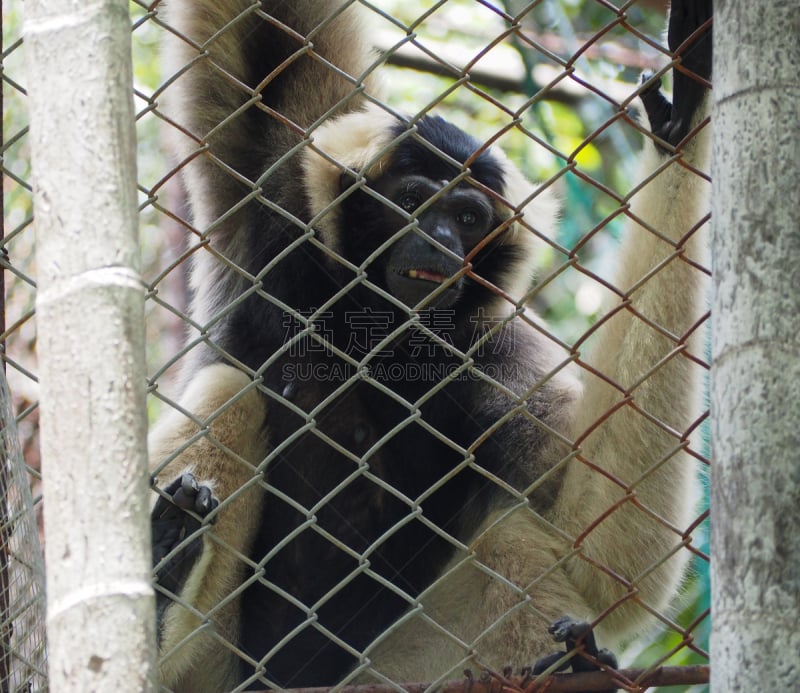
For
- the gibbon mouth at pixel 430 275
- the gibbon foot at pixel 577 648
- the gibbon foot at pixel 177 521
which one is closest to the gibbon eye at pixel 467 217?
the gibbon mouth at pixel 430 275

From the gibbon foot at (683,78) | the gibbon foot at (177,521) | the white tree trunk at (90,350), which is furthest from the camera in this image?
the gibbon foot at (177,521)

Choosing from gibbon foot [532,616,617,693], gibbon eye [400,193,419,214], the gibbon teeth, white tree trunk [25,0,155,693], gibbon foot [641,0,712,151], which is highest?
white tree trunk [25,0,155,693]

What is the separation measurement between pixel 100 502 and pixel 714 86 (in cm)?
184

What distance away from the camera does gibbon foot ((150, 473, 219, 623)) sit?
3797 mm

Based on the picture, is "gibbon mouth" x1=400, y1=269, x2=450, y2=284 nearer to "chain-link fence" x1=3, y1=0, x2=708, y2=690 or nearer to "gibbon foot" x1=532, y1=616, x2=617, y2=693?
"chain-link fence" x1=3, y1=0, x2=708, y2=690

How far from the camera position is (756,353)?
256cm

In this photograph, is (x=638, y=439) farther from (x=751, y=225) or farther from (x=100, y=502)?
(x=100, y=502)

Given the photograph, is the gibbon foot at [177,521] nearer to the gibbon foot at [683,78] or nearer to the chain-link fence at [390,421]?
the chain-link fence at [390,421]

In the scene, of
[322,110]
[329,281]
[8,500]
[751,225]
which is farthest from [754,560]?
[322,110]

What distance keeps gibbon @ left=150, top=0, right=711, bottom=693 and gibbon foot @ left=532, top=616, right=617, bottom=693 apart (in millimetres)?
484

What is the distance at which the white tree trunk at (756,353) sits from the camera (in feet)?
8.05

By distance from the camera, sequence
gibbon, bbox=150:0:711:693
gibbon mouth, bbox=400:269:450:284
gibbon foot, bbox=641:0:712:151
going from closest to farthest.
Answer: gibbon foot, bbox=641:0:712:151, gibbon, bbox=150:0:711:693, gibbon mouth, bbox=400:269:450:284

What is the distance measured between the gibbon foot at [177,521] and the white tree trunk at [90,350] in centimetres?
160

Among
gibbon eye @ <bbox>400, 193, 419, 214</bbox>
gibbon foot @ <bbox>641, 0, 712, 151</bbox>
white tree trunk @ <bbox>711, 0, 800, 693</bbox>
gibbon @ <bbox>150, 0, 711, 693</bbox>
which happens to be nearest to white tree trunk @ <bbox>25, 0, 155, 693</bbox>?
white tree trunk @ <bbox>711, 0, 800, 693</bbox>
